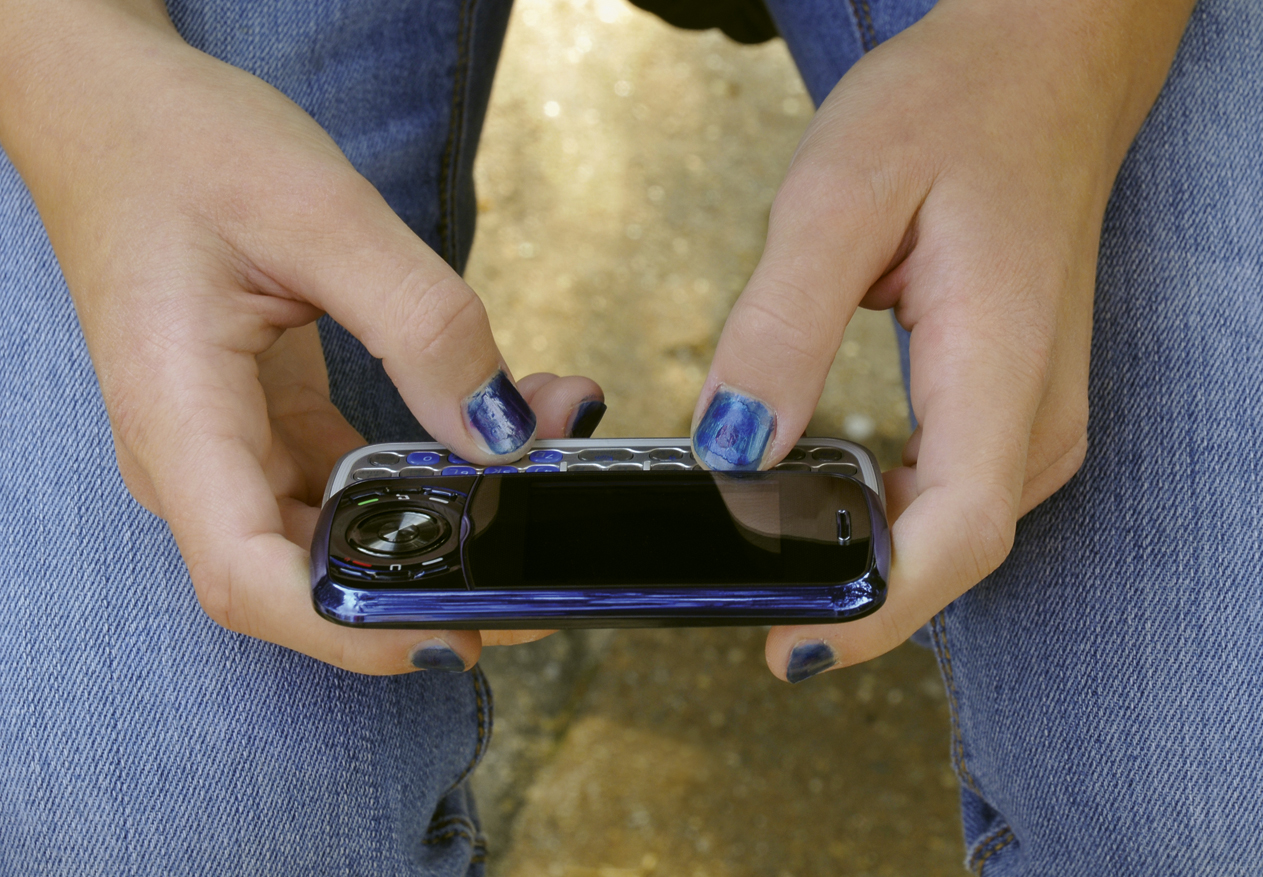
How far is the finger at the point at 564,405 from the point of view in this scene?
652mm

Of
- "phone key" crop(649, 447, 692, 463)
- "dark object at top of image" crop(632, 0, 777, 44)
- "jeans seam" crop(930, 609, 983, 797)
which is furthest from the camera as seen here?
"dark object at top of image" crop(632, 0, 777, 44)

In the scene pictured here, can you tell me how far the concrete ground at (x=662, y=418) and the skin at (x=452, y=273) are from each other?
0.47 meters

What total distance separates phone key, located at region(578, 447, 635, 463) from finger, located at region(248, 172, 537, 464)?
0.09 metres

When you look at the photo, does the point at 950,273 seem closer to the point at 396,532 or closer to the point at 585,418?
the point at 585,418

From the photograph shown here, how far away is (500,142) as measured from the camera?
1.40 metres

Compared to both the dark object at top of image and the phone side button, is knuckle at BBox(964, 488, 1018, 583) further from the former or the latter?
the dark object at top of image

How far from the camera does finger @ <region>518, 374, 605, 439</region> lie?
65 cm

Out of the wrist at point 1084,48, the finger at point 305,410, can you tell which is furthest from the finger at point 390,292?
the wrist at point 1084,48

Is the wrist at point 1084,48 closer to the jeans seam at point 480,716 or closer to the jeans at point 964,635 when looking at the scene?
the jeans at point 964,635

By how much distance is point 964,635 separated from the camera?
2.34ft

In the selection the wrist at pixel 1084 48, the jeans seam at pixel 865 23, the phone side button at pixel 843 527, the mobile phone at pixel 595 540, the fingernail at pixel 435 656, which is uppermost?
the wrist at pixel 1084 48

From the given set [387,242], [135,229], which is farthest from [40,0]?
[387,242]

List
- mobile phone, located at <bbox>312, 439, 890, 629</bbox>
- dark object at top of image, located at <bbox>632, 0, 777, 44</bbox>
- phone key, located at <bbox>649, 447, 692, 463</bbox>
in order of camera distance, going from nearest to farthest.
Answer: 1. mobile phone, located at <bbox>312, 439, 890, 629</bbox>
2. phone key, located at <bbox>649, 447, 692, 463</bbox>
3. dark object at top of image, located at <bbox>632, 0, 777, 44</bbox>

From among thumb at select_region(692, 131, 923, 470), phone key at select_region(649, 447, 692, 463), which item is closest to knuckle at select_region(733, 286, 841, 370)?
thumb at select_region(692, 131, 923, 470)
